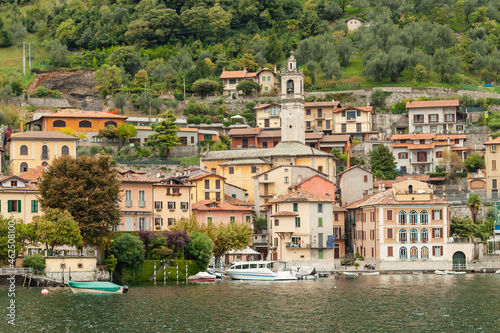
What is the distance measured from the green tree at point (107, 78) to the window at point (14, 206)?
70674 millimetres

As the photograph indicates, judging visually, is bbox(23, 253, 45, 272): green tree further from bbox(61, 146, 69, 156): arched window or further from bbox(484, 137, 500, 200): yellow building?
bbox(484, 137, 500, 200): yellow building

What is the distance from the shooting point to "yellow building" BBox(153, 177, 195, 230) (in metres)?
89.9

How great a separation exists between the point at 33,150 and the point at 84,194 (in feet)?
104

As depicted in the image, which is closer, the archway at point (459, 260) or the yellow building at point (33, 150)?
the archway at point (459, 260)

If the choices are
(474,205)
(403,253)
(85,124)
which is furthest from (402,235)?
(85,124)

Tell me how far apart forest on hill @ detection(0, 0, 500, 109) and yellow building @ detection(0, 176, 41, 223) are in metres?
64.3

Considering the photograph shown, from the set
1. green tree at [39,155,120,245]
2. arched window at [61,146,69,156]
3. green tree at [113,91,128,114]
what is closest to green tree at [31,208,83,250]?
green tree at [39,155,120,245]

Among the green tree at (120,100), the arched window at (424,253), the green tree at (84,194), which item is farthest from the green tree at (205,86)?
the green tree at (84,194)

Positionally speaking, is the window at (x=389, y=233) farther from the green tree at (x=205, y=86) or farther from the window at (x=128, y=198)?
the green tree at (x=205, y=86)

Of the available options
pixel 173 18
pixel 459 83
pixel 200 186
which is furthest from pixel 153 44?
pixel 200 186

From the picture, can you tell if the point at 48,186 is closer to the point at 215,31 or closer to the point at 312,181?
the point at 312,181

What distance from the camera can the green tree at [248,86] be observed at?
14388 cm

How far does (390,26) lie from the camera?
162 meters

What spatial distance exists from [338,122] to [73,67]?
178 feet
